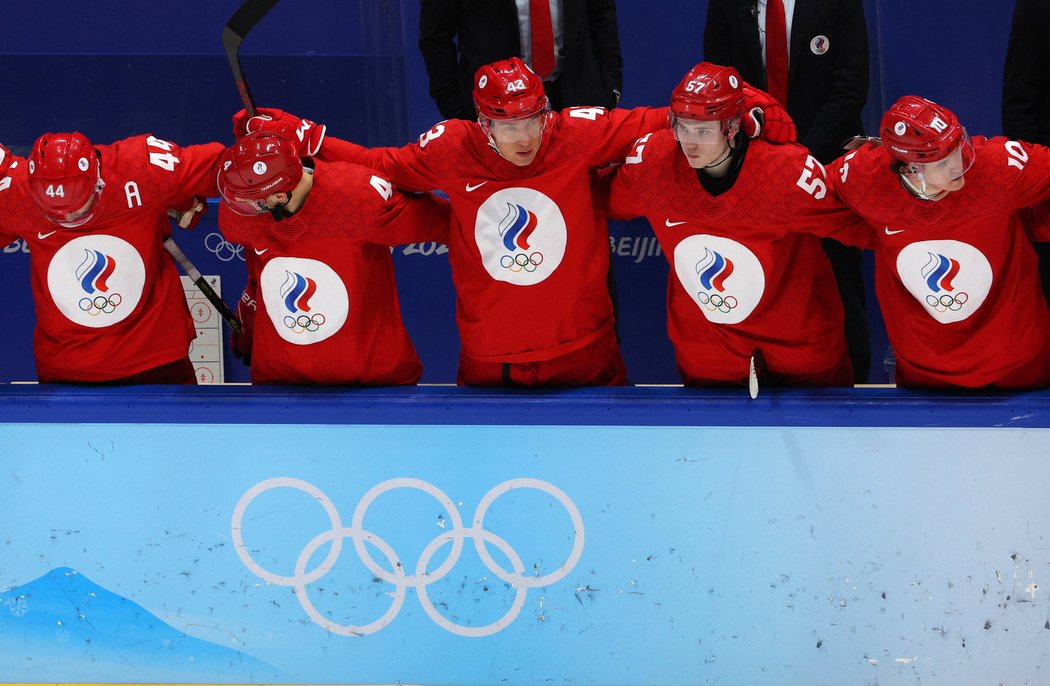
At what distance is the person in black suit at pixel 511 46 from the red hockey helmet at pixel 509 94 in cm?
88

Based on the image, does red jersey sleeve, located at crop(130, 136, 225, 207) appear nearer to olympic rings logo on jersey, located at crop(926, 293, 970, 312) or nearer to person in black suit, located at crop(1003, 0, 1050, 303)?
olympic rings logo on jersey, located at crop(926, 293, 970, 312)

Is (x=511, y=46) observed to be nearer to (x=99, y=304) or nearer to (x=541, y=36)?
(x=541, y=36)

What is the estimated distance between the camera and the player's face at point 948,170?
110 inches

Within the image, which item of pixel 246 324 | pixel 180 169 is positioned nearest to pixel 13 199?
pixel 180 169

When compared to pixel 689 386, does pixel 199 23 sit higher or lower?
higher

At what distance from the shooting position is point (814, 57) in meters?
3.83

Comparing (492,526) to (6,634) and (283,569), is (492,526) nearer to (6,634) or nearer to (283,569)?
(283,569)

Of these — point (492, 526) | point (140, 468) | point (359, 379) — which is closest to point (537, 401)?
point (492, 526)

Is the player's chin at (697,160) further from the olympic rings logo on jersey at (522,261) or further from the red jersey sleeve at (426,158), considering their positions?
the red jersey sleeve at (426,158)

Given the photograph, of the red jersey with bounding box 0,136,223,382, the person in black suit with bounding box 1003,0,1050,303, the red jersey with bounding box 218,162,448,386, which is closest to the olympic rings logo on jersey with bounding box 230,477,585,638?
the red jersey with bounding box 218,162,448,386

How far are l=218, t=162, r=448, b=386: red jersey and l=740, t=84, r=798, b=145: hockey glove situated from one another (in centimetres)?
93

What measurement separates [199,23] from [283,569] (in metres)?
2.93

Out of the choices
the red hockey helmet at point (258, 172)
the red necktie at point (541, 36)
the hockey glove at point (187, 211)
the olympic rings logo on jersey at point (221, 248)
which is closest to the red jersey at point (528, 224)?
the red hockey helmet at point (258, 172)

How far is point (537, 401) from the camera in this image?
3.12 meters
